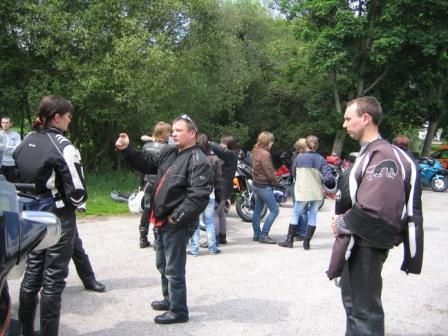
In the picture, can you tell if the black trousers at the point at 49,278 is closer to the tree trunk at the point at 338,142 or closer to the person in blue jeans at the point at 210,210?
the person in blue jeans at the point at 210,210

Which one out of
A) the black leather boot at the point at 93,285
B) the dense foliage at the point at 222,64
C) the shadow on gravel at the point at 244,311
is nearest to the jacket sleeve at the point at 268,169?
the shadow on gravel at the point at 244,311

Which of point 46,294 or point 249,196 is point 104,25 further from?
point 46,294

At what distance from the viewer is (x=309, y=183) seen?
7.86m

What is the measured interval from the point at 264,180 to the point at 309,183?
0.73 metres

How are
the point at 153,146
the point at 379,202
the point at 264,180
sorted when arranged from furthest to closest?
the point at 264,180
the point at 153,146
the point at 379,202

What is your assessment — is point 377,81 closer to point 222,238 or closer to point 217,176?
point 222,238

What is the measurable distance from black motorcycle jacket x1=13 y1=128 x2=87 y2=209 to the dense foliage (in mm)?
9759

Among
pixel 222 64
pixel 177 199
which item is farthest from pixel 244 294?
pixel 222 64

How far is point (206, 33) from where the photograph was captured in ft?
55.6

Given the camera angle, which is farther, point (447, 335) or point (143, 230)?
point (143, 230)

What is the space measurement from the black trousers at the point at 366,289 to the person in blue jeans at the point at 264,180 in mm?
4822

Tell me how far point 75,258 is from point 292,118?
62.4 feet

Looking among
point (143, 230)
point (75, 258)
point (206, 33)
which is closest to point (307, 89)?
point (206, 33)

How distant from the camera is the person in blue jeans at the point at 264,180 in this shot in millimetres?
8148
